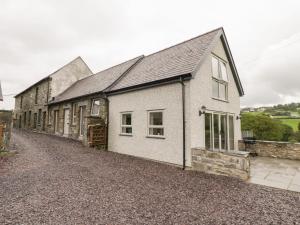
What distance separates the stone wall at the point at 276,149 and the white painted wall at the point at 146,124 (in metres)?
6.38

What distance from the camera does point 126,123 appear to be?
448 inches

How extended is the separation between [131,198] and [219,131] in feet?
23.5

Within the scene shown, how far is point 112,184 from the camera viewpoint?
5.81 meters

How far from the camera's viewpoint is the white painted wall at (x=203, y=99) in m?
8.38

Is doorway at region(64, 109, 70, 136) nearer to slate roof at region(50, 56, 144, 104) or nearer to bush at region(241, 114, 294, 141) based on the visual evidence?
slate roof at region(50, 56, 144, 104)

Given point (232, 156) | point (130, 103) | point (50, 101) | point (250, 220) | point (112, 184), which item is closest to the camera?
point (250, 220)

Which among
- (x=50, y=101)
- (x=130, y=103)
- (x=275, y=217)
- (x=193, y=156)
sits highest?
(x=50, y=101)

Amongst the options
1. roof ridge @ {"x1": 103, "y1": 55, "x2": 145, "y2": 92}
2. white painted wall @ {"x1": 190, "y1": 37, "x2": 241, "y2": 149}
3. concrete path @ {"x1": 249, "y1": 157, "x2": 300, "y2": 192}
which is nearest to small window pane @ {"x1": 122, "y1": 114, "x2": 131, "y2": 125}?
roof ridge @ {"x1": 103, "y1": 55, "x2": 145, "y2": 92}

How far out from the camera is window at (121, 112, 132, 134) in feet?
36.5

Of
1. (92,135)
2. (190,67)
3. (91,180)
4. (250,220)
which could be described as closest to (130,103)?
(92,135)

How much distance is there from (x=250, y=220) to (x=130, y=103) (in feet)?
27.2

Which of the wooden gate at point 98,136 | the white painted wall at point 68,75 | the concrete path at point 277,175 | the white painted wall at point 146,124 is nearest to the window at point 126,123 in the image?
the white painted wall at point 146,124

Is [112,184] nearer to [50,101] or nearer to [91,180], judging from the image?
[91,180]

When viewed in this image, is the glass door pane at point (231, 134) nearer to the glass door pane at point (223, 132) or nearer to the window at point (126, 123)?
the glass door pane at point (223, 132)
